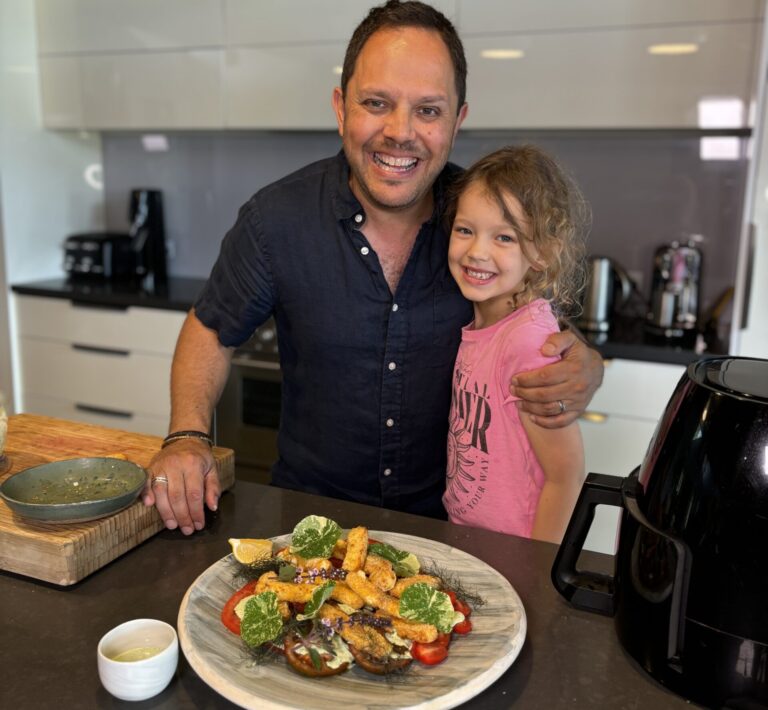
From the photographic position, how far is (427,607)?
73 cm

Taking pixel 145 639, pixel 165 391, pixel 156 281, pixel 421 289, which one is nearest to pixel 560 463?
pixel 421 289

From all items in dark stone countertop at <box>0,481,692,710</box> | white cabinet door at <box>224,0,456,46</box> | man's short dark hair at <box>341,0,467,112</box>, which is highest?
white cabinet door at <box>224,0,456,46</box>

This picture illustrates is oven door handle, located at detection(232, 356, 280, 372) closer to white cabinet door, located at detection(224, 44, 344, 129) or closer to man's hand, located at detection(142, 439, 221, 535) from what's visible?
white cabinet door, located at detection(224, 44, 344, 129)

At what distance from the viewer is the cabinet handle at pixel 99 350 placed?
2854 millimetres

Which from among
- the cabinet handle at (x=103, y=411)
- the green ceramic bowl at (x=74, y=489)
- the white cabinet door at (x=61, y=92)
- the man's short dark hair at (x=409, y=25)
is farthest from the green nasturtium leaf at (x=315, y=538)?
the white cabinet door at (x=61, y=92)

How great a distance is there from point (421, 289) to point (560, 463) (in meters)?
0.41

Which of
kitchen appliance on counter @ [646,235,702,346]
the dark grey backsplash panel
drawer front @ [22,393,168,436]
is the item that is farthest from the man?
drawer front @ [22,393,168,436]

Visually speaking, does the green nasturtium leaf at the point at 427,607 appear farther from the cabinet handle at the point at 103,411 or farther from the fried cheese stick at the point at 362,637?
the cabinet handle at the point at 103,411

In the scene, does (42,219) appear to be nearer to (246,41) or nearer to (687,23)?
(246,41)

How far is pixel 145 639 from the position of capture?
2.42ft

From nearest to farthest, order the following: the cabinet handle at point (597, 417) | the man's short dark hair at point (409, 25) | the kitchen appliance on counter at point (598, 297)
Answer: the man's short dark hair at point (409, 25), the cabinet handle at point (597, 417), the kitchen appliance on counter at point (598, 297)

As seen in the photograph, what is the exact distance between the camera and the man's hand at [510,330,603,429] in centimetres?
113

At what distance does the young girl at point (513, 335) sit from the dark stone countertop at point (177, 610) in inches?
7.9

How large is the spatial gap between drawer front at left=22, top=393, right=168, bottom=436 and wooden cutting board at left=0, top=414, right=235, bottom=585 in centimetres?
169
